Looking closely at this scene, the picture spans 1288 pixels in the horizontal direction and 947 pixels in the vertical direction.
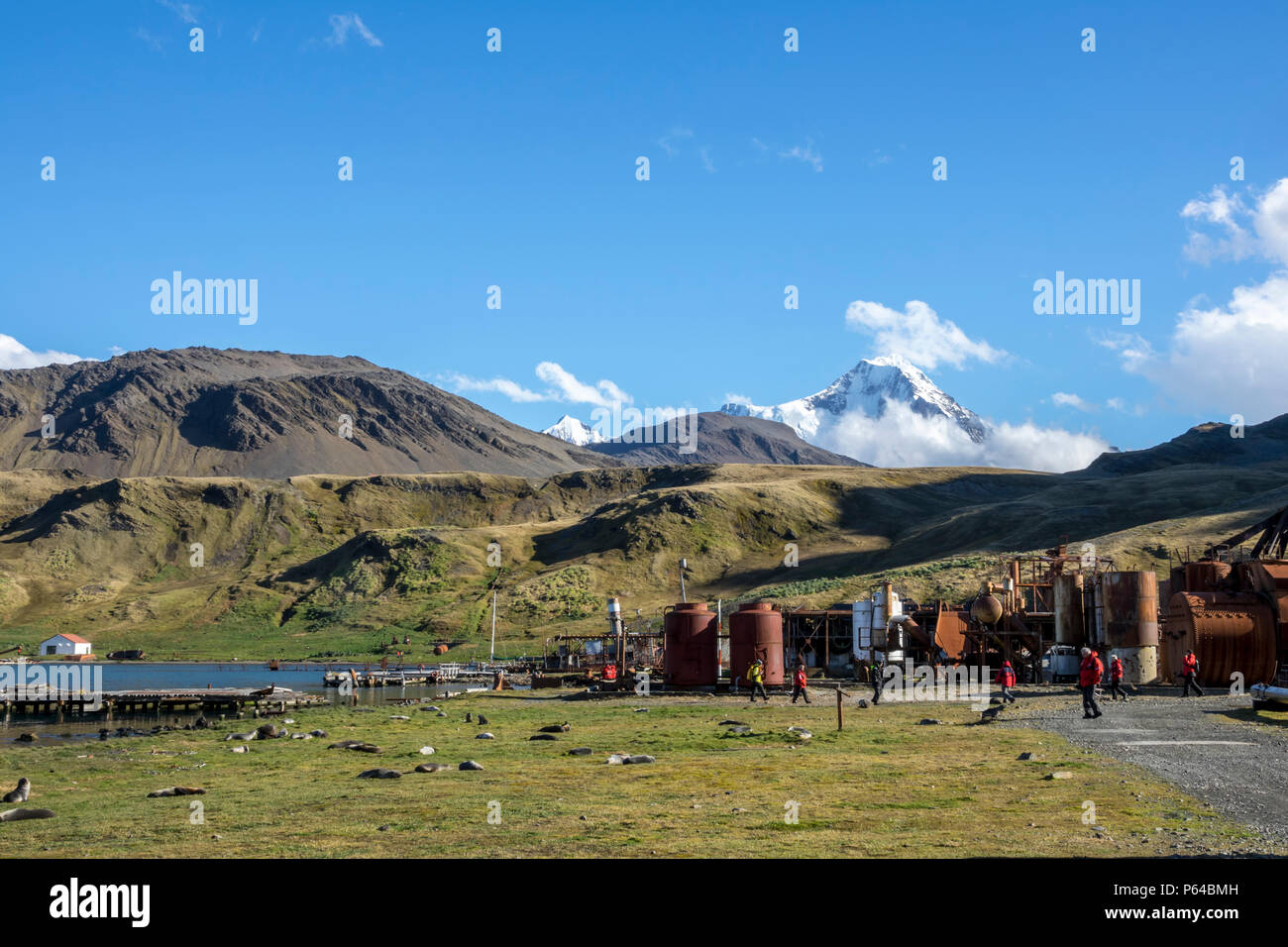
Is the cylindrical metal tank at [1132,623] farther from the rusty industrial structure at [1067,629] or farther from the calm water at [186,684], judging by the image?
the calm water at [186,684]

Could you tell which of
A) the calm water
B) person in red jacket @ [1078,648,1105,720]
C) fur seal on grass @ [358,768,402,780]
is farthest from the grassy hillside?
fur seal on grass @ [358,768,402,780]

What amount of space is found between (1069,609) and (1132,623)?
493 centimetres

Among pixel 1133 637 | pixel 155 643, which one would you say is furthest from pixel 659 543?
pixel 1133 637

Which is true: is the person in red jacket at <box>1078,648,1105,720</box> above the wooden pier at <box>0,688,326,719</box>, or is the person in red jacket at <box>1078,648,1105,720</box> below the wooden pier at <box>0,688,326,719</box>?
above

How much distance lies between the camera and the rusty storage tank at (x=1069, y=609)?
57344 millimetres

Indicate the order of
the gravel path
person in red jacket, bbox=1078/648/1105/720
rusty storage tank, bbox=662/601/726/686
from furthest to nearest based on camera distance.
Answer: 1. rusty storage tank, bbox=662/601/726/686
2. person in red jacket, bbox=1078/648/1105/720
3. the gravel path

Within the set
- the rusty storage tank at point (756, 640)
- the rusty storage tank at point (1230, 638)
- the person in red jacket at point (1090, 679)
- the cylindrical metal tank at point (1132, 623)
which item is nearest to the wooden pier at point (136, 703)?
the rusty storage tank at point (756, 640)

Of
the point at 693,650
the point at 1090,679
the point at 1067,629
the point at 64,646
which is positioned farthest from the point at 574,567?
the point at 1090,679

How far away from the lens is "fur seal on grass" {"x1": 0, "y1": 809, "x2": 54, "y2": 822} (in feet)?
64.6

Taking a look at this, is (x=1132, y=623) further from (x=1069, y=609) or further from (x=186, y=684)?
(x=186, y=684)

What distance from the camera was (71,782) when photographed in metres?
27.3

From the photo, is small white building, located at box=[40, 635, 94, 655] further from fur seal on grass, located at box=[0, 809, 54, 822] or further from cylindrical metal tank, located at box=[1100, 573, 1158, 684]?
fur seal on grass, located at box=[0, 809, 54, 822]

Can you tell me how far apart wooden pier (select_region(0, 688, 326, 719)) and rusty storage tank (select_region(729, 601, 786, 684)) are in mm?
25802
